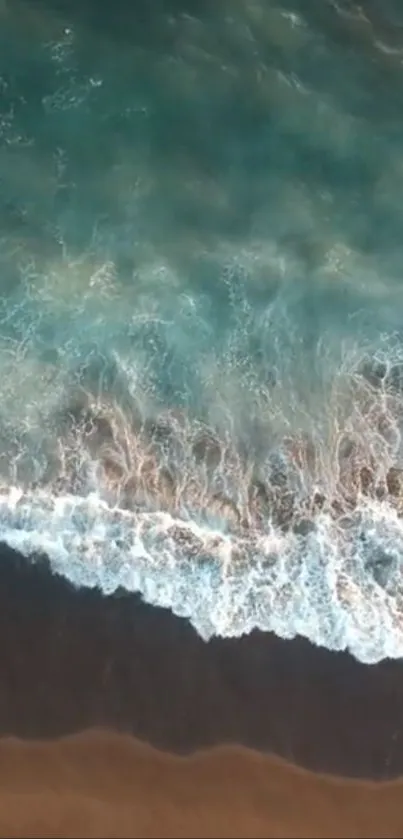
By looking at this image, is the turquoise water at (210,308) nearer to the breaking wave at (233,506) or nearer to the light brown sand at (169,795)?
the breaking wave at (233,506)

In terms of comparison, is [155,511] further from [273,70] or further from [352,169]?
[273,70]

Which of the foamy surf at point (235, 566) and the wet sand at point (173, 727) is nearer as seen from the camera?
the wet sand at point (173, 727)

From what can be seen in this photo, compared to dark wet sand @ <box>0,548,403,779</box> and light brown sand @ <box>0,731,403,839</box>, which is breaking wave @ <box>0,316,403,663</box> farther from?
light brown sand @ <box>0,731,403,839</box>

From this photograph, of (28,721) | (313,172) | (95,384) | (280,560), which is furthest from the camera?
(313,172)

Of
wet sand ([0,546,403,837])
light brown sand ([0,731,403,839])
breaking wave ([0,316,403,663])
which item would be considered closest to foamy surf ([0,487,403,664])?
breaking wave ([0,316,403,663])

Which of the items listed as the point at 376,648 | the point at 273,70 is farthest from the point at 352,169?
the point at 376,648

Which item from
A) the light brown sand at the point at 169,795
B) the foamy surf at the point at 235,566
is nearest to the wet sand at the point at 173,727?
the light brown sand at the point at 169,795
